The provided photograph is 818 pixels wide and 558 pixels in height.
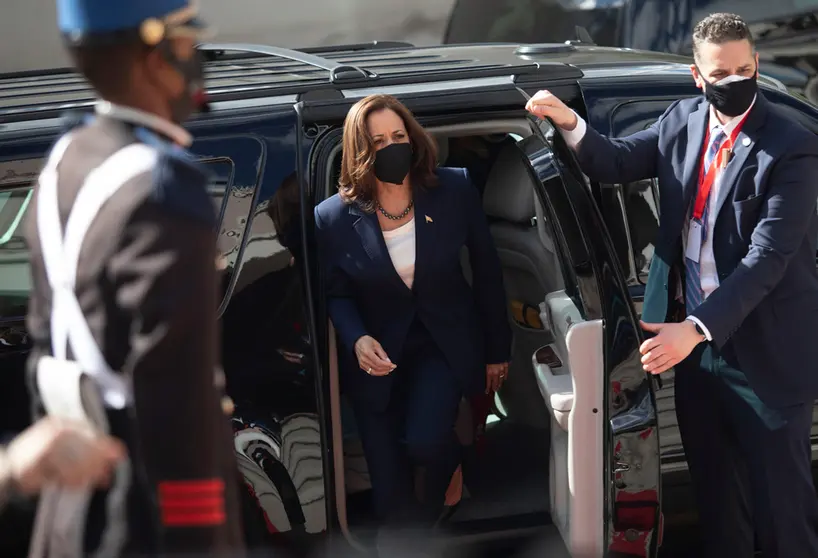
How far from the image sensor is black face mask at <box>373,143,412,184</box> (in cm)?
337

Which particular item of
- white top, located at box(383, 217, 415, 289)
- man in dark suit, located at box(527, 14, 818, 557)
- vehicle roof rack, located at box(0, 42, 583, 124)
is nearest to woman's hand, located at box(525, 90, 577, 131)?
man in dark suit, located at box(527, 14, 818, 557)

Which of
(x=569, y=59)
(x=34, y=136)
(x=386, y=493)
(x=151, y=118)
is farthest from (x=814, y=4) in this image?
(x=151, y=118)

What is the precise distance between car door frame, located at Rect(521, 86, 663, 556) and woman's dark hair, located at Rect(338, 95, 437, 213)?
0.45m

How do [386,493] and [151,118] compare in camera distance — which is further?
[386,493]

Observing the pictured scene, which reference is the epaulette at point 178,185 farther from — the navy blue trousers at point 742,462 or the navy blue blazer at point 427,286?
the navy blue trousers at point 742,462

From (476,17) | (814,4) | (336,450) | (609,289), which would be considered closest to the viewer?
(609,289)

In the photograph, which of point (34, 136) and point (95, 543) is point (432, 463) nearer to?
point (34, 136)

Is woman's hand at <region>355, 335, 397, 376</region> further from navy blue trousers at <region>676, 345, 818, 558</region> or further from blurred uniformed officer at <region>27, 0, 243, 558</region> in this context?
blurred uniformed officer at <region>27, 0, 243, 558</region>

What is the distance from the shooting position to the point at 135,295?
65.4 inches

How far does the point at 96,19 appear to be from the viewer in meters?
1.76

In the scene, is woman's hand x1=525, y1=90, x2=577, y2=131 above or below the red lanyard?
above

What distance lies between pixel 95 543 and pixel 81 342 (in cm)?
33

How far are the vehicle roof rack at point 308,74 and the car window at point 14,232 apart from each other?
0.62 ft

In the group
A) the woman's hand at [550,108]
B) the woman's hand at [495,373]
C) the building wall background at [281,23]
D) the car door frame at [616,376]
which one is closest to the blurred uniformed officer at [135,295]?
the car door frame at [616,376]
